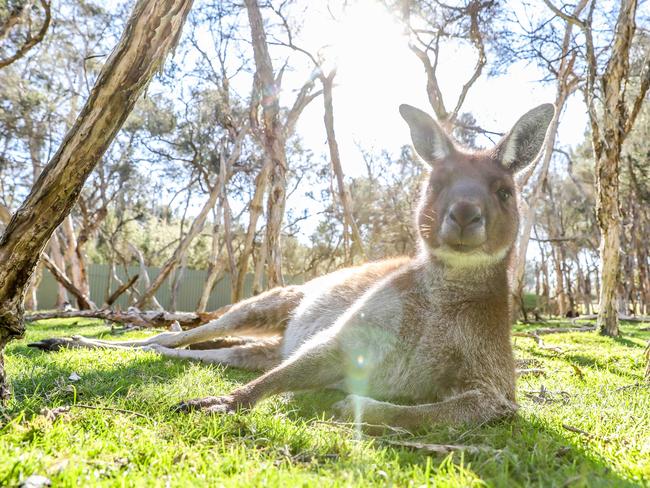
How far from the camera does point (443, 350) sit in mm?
2793

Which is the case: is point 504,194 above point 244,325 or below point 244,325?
above

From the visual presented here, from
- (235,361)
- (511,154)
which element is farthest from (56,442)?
(511,154)

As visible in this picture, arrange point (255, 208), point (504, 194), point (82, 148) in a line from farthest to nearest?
1. point (255, 208)
2. point (504, 194)
3. point (82, 148)

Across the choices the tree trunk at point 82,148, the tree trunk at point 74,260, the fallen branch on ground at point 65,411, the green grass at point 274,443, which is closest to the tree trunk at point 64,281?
the tree trunk at point 74,260

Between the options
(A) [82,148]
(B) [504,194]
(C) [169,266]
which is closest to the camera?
(A) [82,148]

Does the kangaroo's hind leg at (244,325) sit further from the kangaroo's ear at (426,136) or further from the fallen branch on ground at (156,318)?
the fallen branch on ground at (156,318)

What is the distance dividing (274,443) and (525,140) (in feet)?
8.37

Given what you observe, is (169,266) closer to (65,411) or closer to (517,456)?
(65,411)

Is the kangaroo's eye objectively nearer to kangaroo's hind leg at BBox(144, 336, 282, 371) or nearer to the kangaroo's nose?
the kangaroo's nose

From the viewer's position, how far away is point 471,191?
2908 millimetres

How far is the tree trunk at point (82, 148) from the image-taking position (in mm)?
2258

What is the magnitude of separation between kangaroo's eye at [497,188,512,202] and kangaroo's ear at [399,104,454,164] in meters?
0.49

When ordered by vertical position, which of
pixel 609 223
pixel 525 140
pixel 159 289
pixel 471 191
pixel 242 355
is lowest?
pixel 242 355

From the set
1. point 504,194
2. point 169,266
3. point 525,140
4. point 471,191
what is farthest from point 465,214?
point 169,266
